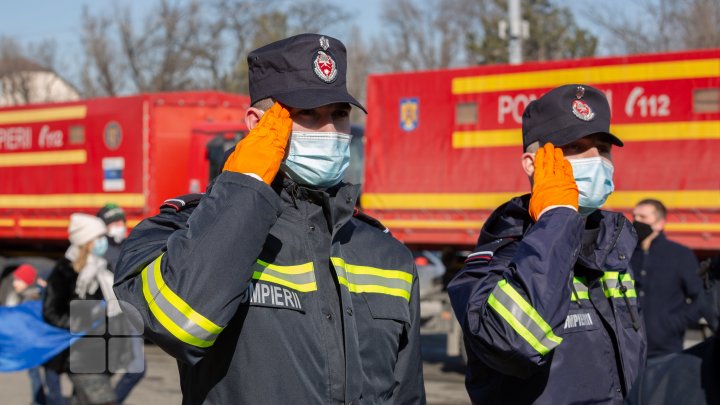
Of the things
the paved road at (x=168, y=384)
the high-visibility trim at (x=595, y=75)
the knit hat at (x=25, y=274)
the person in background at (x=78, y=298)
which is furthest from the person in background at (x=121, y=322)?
the high-visibility trim at (x=595, y=75)

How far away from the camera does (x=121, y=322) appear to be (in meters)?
6.72

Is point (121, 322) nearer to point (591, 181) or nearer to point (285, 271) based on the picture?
point (591, 181)

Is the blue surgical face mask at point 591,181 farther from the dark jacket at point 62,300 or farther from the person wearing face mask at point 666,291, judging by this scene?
the dark jacket at point 62,300

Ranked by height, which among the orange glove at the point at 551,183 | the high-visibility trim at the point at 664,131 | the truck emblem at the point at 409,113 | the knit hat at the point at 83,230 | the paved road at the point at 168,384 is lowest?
the paved road at the point at 168,384

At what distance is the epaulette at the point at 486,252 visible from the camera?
3.39 metres

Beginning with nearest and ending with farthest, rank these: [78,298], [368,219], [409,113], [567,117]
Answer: [368,219] → [567,117] → [78,298] → [409,113]

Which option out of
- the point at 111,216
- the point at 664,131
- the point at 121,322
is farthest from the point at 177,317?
the point at 664,131

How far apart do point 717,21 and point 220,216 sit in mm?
29467

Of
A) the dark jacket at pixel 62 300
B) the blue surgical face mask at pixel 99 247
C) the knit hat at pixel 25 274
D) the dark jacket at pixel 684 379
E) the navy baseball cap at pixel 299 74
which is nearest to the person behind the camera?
the dark jacket at pixel 684 379

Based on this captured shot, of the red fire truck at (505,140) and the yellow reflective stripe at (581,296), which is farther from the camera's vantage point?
the red fire truck at (505,140)

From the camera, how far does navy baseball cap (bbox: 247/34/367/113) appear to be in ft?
9.59

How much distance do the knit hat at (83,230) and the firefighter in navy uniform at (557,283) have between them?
4.34 meters

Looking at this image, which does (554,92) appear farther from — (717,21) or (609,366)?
(717,21)

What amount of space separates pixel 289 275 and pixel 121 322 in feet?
13.7
